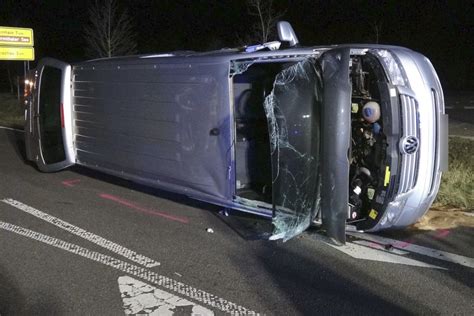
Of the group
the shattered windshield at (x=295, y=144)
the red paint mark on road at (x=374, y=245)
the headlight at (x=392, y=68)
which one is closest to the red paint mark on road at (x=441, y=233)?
the red paint mark on road at (x=374, y=245)

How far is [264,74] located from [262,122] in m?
→ 0.54

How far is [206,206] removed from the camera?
6.32 meters

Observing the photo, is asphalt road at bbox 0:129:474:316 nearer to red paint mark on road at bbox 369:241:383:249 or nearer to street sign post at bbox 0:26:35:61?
red paint mark on road at bbox 369:241:383:249

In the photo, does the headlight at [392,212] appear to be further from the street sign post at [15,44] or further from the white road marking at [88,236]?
the street sign post at [15,44]

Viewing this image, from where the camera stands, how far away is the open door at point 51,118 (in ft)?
23.7

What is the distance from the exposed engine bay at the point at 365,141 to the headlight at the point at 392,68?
83 mm

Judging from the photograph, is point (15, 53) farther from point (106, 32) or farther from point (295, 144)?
point (295, 144)

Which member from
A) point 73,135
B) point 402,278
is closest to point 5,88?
point 73,135

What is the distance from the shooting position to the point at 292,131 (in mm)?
4664

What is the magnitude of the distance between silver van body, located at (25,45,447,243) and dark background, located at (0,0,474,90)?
2167cm

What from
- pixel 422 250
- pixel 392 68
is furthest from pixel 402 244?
pixel 392 68

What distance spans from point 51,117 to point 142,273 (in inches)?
158

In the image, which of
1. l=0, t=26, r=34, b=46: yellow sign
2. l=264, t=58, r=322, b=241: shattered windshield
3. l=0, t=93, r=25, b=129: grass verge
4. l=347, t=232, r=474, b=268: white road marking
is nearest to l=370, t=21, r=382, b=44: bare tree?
l=0, t=26, r=34, b=46: yellow sign

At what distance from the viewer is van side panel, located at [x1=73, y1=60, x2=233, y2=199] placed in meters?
5.20
